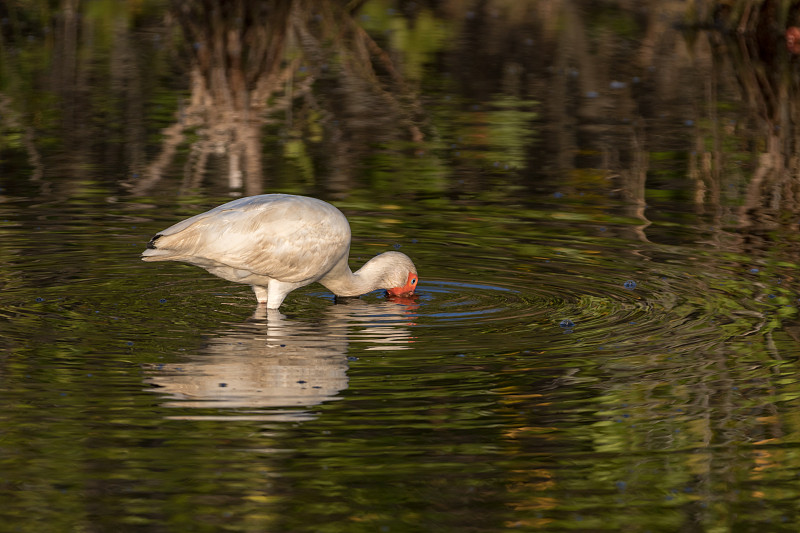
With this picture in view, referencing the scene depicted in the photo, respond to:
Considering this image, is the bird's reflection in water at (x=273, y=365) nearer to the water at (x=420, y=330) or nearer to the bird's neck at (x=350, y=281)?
the water at (x=420, y=330)

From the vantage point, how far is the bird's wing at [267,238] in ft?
34.3

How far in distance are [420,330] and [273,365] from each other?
54.8 inches

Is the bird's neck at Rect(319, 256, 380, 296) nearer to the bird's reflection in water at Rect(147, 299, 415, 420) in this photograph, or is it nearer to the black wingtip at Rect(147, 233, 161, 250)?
the bird's reflection in water at Rect(147, 299, 415, 420)

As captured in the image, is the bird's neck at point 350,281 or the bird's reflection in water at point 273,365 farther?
the bird's neck at point 350,281

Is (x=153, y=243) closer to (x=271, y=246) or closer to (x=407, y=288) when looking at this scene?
(x=271, y=246)

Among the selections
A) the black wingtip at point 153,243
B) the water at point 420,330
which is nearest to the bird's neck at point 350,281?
the water at point 420,330

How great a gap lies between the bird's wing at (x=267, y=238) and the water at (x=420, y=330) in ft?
1.31

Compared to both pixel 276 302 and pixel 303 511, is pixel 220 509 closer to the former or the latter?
pixel 303 511

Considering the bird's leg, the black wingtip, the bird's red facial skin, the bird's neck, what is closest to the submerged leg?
the bird's leg

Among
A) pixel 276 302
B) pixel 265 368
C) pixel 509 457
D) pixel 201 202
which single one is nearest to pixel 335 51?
pixel 201 202

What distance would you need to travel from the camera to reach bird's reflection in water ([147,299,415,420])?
8.53 m

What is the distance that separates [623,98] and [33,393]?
14821 mm

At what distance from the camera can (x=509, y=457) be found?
7.79 meters

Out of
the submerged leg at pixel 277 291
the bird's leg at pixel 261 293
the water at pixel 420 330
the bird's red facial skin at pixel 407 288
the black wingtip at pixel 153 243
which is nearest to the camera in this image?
the water at pixel 420 330
